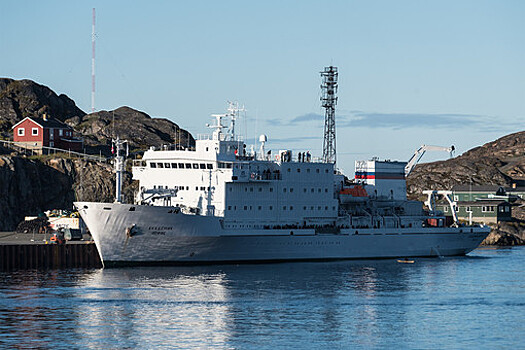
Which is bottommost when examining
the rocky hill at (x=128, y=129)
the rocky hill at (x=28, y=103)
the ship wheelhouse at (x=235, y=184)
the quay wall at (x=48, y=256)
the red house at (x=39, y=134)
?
the quay wall at (x=48, y=256)

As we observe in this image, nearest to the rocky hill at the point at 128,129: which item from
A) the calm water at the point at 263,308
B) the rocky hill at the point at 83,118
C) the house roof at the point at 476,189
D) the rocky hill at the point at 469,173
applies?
the rocky hill at the point at 83,118

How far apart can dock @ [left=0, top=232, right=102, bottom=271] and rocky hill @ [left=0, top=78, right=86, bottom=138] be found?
49575 mm

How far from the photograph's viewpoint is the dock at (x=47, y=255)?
53156mm

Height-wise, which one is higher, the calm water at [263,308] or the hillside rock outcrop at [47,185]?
the hillside rock outcrop at [47,185]

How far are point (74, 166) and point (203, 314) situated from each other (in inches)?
2006

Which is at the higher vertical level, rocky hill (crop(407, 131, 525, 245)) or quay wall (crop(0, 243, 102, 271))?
rocky hill (crop(407, 131, 525, 245))

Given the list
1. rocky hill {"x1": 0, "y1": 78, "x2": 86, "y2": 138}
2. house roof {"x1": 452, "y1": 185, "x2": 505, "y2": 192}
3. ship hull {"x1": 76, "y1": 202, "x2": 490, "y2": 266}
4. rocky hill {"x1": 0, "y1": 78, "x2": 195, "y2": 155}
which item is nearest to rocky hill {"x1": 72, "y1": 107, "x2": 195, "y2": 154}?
rocky hill {"x1": 0, "y1": 78, "x2": 195, "y2": 155}

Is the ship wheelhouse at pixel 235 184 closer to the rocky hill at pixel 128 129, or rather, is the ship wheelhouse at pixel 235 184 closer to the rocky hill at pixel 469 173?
the rocky hill at pixel 128 129

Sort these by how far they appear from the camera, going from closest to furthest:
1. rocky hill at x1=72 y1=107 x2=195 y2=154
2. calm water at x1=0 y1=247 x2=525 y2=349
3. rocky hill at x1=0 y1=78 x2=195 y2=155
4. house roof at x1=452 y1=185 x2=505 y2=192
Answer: calm water at x1=0 y1=247 x2=525 y2=349 < house roof at x1=452 y1=185 x2=505 y2=192 < rocky hill at x1=0 y1=78 x2=195 y2=155 < rocky hill at x1=72 y1=107 x2=195 y2=154

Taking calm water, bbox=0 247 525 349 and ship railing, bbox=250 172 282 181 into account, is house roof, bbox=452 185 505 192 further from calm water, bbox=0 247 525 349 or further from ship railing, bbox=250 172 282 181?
ship railing, bbox=250 172 282 181

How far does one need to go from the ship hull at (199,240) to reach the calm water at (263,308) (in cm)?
117

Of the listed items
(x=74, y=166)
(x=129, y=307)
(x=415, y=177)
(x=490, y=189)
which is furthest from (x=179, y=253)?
(x=415, y=177)

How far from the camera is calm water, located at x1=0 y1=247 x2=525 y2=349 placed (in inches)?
1318

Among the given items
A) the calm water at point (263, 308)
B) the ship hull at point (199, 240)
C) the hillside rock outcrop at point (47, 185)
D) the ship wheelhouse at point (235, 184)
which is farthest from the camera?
the hillside rock outcrop at point (47, 185)
